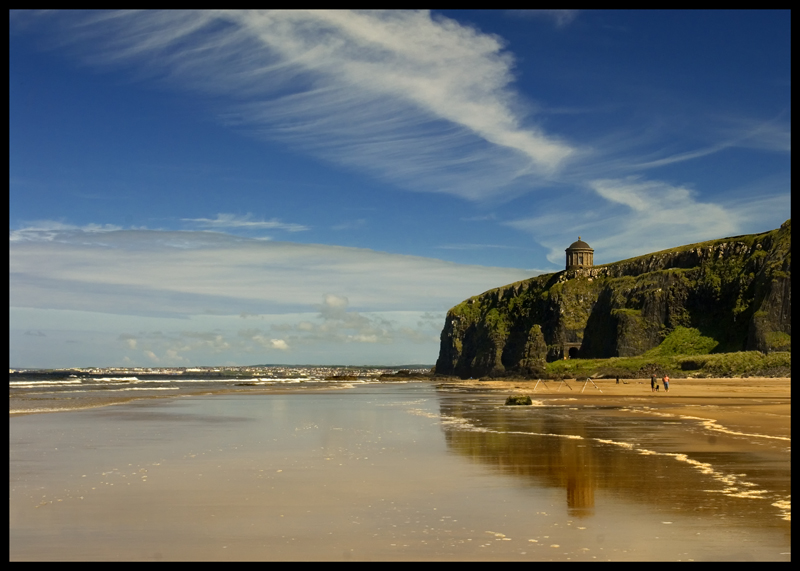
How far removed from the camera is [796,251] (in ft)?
→ 17.7

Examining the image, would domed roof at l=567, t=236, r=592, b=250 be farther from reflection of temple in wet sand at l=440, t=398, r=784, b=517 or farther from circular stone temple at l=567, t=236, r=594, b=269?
reflection of temple in wet sand at l=440, t=398, r=784, b=517

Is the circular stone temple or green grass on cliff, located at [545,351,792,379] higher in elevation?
the circular stone temple

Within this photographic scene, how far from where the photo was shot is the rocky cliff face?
107 meters

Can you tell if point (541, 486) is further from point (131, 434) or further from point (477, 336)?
point (477, 336)

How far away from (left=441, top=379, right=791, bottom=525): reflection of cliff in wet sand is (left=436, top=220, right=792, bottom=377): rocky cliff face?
267 ft

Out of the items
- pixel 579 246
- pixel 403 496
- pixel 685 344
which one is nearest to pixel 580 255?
pixel 579 246

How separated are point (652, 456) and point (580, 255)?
153576 mm

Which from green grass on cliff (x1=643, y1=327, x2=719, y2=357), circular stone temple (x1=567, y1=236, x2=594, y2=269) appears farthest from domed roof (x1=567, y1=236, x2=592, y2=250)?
green grass on cliff (x1=643, y1=327, x2=719, y2=357)

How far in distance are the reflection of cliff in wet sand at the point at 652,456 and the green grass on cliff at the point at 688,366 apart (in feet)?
184

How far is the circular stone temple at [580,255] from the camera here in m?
164

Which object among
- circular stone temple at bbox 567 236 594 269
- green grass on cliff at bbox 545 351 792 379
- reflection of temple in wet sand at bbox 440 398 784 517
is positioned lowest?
green grass on cliff at bbox 545 351 792 379

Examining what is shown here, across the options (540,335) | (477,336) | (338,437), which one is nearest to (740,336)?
(540,335)
